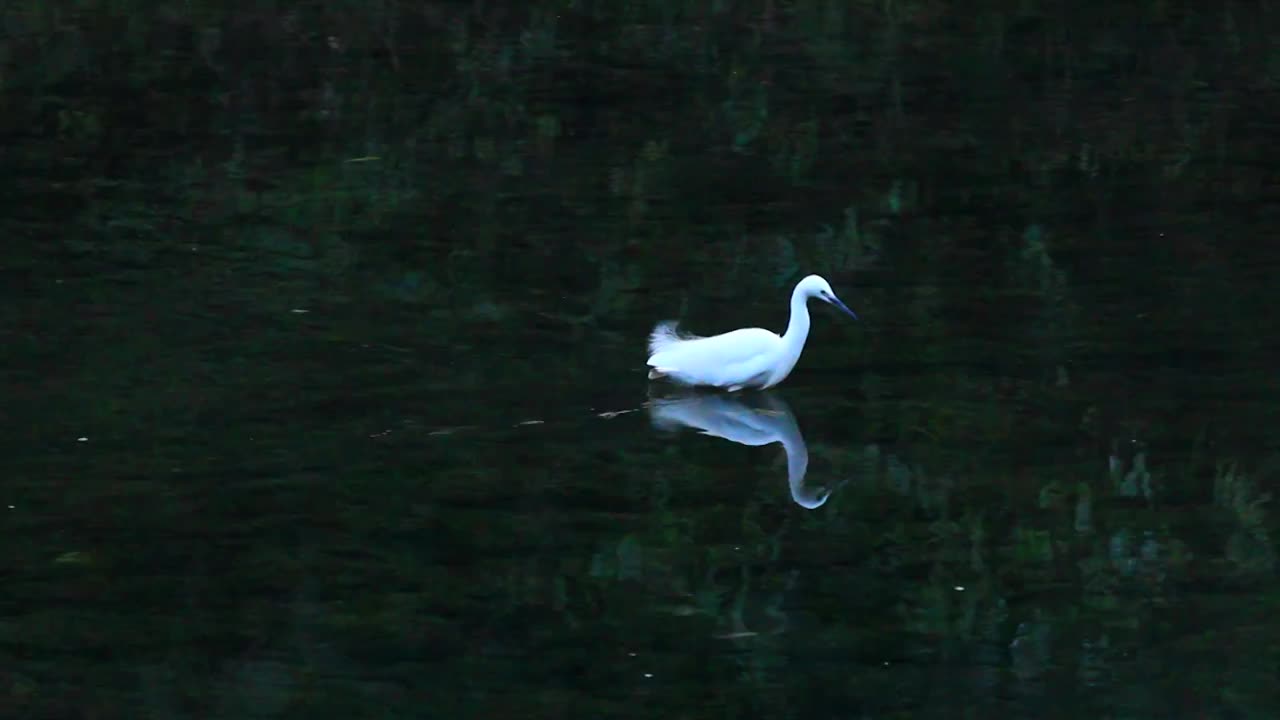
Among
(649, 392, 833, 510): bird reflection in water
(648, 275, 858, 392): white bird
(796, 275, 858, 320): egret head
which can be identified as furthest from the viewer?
(796, 275, 858, 320): egret head

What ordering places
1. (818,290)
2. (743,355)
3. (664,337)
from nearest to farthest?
(743,355) < (818,290) < (664,337)

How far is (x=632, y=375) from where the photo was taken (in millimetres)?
11133

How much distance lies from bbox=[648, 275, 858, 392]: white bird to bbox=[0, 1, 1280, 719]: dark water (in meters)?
0.16

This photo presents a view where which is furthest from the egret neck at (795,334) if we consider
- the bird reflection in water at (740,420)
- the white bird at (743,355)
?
the bird reflection in water at (740,420)

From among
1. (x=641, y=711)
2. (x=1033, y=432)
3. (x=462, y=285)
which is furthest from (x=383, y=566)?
(x=462, y=285)

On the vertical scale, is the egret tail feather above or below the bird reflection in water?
above

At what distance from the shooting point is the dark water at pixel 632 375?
7996 millimetres

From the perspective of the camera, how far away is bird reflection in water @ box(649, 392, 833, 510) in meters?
10.2

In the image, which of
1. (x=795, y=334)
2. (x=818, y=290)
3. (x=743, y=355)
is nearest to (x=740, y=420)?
(x=743, y=355)

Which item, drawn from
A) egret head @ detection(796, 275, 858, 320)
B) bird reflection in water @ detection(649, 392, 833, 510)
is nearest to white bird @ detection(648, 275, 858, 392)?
egret head @ detection(796, 275, 858, 320)

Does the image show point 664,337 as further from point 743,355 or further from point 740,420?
point 740,420

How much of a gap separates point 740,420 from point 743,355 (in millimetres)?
368

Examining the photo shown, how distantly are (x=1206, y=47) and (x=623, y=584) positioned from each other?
10.9 m

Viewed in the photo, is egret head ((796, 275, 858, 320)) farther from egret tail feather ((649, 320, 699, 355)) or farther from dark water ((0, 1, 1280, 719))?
egret tail feather ((649, 320, 699, 355))
